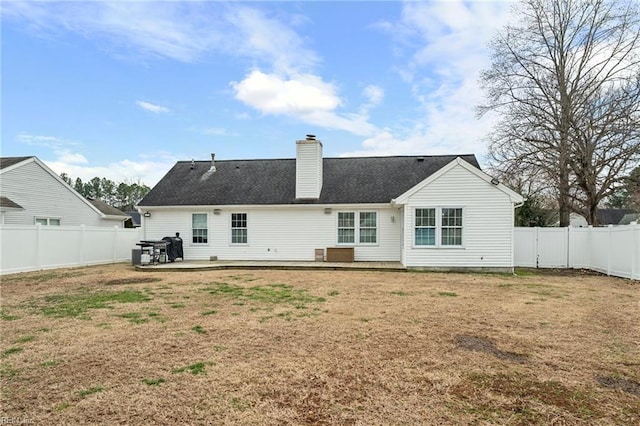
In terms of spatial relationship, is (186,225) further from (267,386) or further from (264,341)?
(267,386)

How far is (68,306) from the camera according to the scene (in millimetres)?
7840

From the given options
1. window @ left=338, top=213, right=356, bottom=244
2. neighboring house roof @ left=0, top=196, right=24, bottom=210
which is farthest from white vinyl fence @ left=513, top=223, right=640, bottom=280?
neighboring house roof @ left=0, top=196, right=24, bottom=210

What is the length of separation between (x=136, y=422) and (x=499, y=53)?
2380cm

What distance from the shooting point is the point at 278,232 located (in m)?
16.8

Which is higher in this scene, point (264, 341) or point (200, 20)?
point (200, 20)

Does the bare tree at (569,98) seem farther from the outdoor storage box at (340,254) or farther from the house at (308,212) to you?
the outdoor storage box at (340,254)

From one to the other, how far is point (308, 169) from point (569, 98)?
1360 cm

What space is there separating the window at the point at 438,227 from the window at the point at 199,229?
9.19m

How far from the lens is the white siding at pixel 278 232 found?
633 inches

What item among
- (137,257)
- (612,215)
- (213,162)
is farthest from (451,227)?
(612,215)

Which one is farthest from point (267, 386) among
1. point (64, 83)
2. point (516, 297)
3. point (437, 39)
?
point (64, 83)

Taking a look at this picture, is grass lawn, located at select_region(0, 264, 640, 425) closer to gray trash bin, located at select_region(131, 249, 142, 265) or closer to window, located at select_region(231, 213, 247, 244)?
gray trash bin, located at select_region(131, 249, 142, 265)

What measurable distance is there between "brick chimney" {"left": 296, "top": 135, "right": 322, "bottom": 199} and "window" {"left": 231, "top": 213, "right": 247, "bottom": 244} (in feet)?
8.70

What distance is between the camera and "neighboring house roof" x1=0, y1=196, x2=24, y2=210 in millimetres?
16859
